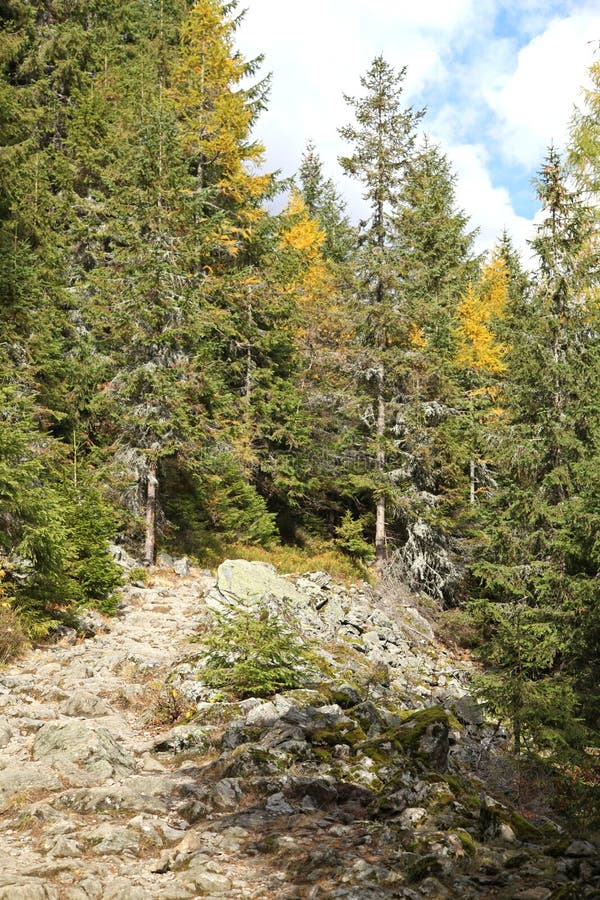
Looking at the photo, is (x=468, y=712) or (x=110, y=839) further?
(x=468, y=712)

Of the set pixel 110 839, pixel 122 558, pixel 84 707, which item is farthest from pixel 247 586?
pixel 110 839

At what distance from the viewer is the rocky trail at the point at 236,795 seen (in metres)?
4.39

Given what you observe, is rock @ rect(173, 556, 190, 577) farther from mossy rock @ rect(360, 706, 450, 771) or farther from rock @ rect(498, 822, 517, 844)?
rock @ rect(498, 822, 517, 844)

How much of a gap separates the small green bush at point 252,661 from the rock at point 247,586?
3.12m

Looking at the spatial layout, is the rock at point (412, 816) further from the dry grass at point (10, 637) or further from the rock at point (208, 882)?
the dry grass at point (10, 637)

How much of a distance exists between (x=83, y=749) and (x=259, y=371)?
17222 mm

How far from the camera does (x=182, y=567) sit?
17.1 metres

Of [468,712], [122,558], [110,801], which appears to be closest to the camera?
[110,801]

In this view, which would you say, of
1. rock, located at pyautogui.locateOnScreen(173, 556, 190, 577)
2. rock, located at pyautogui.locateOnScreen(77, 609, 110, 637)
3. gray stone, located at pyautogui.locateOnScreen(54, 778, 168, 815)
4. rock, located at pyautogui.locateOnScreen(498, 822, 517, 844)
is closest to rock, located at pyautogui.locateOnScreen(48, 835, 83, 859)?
gray stone, located at pyautogui.locateOnScreen(54, 778, 168, 815)

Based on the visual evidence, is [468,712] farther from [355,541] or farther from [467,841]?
[355,541]

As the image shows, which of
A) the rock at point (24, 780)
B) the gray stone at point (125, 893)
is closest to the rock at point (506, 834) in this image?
the gray stone at point (125, 893)

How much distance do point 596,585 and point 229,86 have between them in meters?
22.4

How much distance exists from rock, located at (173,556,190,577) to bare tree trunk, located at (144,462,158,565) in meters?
0.66

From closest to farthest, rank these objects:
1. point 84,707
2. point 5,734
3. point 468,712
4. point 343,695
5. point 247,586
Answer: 1. point 5,734
2. point 84,707
3. point 343,695
4. point 468,712
5. point 247,586
